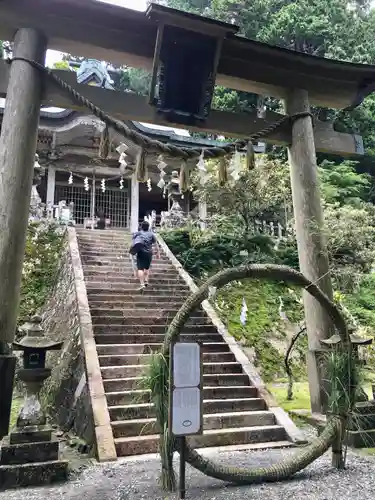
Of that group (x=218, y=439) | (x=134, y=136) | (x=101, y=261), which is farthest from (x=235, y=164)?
(x=101, y=261)

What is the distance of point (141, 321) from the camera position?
7414 mm

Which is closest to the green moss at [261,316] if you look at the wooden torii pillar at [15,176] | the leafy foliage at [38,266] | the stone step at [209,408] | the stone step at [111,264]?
the stone step at [111,264]

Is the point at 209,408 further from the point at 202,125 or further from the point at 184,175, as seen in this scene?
the point at 202,125

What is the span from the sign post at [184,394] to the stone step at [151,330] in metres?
3.42

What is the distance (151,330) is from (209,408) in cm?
202

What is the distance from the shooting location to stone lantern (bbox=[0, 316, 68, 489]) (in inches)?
140

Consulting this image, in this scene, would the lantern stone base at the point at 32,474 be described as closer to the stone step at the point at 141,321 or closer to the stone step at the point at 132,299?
the stone step at the point at 141,321

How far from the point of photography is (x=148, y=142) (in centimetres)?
470

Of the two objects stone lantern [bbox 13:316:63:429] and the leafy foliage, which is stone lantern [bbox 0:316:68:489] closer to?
stone lantern [bbox 13:316:63:429]

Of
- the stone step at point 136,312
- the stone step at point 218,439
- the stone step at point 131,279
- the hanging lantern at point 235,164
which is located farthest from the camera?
the stone step at point 131,279

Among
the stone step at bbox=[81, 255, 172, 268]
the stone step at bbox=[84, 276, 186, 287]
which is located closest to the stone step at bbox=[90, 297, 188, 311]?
the stone step at bbox=[84, 276, 186, 287]

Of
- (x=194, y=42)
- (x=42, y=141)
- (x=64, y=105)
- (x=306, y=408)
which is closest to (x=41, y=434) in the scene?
(x=64, y=105)

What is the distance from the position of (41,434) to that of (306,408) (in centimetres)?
424

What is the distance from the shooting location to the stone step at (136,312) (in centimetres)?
739
